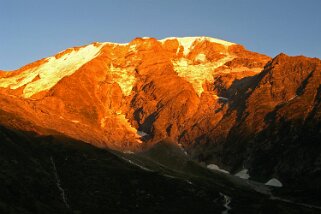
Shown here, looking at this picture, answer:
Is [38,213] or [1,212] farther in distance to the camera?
[38,213]

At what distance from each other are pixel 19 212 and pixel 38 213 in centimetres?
1076

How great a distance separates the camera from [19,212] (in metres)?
189

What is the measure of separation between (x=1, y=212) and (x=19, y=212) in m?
8.78

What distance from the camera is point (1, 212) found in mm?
181250

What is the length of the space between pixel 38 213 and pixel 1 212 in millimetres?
19540

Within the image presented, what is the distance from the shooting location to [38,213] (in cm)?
19888
